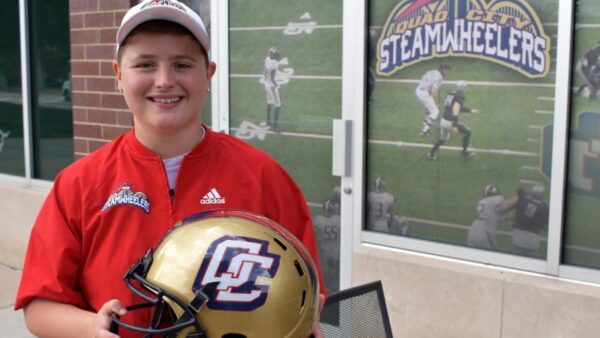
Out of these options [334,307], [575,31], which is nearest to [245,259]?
[334,307]

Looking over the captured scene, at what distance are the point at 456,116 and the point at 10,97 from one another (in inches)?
171

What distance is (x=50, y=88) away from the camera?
652cm

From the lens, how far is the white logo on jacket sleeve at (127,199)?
183cm

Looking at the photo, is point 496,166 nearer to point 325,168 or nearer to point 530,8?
point 530,8

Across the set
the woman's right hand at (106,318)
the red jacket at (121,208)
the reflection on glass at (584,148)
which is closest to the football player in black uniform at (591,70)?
the reflection on glass at (584,148)

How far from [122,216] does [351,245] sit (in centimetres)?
303

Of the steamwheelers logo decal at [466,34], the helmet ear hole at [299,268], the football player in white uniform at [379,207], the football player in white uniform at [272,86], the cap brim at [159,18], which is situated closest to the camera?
the helmet ear hole at [299,268]

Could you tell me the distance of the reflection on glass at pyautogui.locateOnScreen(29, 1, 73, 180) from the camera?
633 centimetres

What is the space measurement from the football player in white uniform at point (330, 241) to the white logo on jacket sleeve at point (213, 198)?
2998 millimetres

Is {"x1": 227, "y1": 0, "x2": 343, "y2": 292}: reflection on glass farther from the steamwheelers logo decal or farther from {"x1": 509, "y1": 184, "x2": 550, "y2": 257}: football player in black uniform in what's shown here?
{"x1": 509, "y1": 184, "x2": 550, "y2": 257}: football player in black uniform

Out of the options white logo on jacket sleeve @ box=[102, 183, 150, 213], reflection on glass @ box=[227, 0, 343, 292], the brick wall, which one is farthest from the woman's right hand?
the brick wall

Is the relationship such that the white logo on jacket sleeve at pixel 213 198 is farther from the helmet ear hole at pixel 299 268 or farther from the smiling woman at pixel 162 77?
the helmet ear hole at pixel 299 268

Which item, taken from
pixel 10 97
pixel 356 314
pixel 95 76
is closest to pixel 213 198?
pixel 356 314

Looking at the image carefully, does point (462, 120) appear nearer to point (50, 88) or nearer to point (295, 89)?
point (295, 89)
